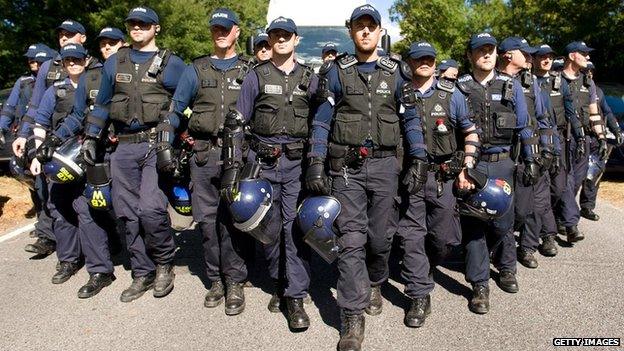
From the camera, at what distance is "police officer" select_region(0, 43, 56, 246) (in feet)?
18.7

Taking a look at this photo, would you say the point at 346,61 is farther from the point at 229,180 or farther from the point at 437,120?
the point at 229,180

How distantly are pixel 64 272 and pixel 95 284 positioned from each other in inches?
23.0

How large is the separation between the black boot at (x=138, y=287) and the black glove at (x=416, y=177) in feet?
8.29

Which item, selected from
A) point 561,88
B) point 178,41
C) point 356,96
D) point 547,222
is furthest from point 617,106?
point 178,41

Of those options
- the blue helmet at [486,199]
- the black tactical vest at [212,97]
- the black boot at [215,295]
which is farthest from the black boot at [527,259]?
the black tactical vest at [212,97]

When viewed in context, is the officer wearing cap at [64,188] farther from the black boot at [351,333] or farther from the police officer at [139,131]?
the black boot at [351,333]

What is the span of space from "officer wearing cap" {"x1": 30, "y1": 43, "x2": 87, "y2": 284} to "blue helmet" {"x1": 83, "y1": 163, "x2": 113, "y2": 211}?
478 mm

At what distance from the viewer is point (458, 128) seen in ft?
13.9

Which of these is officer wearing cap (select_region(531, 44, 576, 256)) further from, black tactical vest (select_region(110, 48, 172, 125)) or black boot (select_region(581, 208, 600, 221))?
black tactical vest (select_region(110, 48, 172, 125))

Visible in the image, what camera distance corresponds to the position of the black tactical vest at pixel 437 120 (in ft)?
13.6

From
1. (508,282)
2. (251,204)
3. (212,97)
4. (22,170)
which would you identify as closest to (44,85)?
(22,170)

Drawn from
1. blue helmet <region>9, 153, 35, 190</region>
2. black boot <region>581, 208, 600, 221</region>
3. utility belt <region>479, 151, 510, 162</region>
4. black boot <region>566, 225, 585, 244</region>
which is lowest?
black boot <region>581, 208, 600, 221</region>

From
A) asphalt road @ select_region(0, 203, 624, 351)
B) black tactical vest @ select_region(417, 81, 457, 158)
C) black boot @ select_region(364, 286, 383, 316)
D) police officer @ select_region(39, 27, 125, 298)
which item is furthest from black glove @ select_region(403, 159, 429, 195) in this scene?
police officer @ select_region(39, 27, 125, 298)

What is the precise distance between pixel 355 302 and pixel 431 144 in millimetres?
1466
